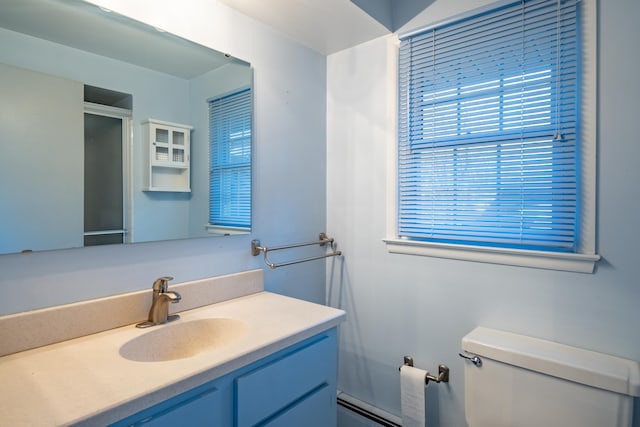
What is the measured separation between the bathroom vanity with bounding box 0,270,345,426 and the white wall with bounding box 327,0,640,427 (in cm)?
57

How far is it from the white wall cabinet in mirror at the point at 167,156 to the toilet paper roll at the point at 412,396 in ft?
4.21

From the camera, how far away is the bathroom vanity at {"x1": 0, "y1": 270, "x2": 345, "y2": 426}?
0.75m

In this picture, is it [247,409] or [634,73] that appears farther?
[634,73]

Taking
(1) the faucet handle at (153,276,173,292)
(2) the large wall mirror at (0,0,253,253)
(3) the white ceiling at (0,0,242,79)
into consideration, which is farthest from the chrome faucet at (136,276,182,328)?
(3) the white ceiling at (0,0,242,79)

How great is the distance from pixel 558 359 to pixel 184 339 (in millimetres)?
1309

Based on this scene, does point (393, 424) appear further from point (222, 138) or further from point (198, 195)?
point (222, 138)

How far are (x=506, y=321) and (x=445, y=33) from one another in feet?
4.27

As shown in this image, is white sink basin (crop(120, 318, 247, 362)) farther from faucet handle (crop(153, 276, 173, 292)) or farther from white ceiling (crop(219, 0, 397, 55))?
white ceiling (crop(219, 0, 397, 55))

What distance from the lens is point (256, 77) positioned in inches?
64.6

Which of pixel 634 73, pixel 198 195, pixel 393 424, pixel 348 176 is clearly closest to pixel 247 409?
pixel 198 195

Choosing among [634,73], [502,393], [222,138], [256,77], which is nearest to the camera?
[634,73]

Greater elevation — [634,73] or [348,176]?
[634,73]

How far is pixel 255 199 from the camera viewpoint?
1.65 m

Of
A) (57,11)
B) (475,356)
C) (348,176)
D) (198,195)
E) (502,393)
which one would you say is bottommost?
(502,393)
